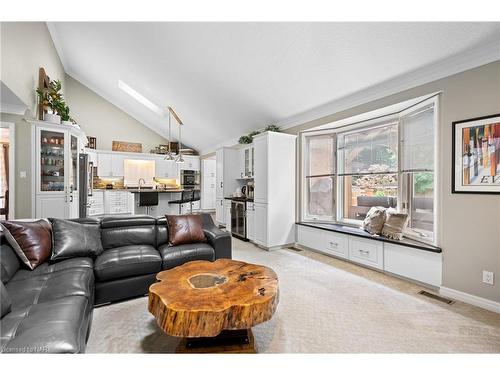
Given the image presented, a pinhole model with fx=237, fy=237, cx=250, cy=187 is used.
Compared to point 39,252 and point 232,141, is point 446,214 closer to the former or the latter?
point 39,252

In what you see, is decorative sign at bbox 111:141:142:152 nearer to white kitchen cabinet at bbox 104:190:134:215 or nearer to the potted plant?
white kitchen cabinet at bbox 104:190:134:215

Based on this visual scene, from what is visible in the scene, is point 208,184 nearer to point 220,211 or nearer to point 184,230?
point 220,211

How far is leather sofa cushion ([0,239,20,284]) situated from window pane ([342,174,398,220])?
4231 millimetres

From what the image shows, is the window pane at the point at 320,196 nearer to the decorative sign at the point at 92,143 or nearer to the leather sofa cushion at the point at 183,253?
the leather sofa cushion at the point at 183,253

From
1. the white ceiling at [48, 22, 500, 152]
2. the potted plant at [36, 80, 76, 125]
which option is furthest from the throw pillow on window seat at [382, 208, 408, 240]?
the potted plant at [36, 80, 76, 125]

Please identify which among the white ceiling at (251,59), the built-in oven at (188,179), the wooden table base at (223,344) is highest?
the white ceiling at (251,59)

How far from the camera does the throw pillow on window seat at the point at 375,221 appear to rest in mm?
3314

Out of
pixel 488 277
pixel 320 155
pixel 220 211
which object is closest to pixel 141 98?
pixel 220 211

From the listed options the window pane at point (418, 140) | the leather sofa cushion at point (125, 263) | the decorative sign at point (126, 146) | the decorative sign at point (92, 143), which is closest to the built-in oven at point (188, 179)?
the decorative sign at point (126, 146)

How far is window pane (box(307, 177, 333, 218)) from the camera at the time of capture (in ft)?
14.2

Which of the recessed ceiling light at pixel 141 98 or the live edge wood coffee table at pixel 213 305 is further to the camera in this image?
the recessed ceiling light at pixel 141 98

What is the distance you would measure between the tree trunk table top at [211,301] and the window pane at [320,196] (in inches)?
111

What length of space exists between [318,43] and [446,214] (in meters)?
2.36

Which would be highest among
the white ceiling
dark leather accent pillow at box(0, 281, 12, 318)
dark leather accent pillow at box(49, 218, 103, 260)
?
the white ceiling
